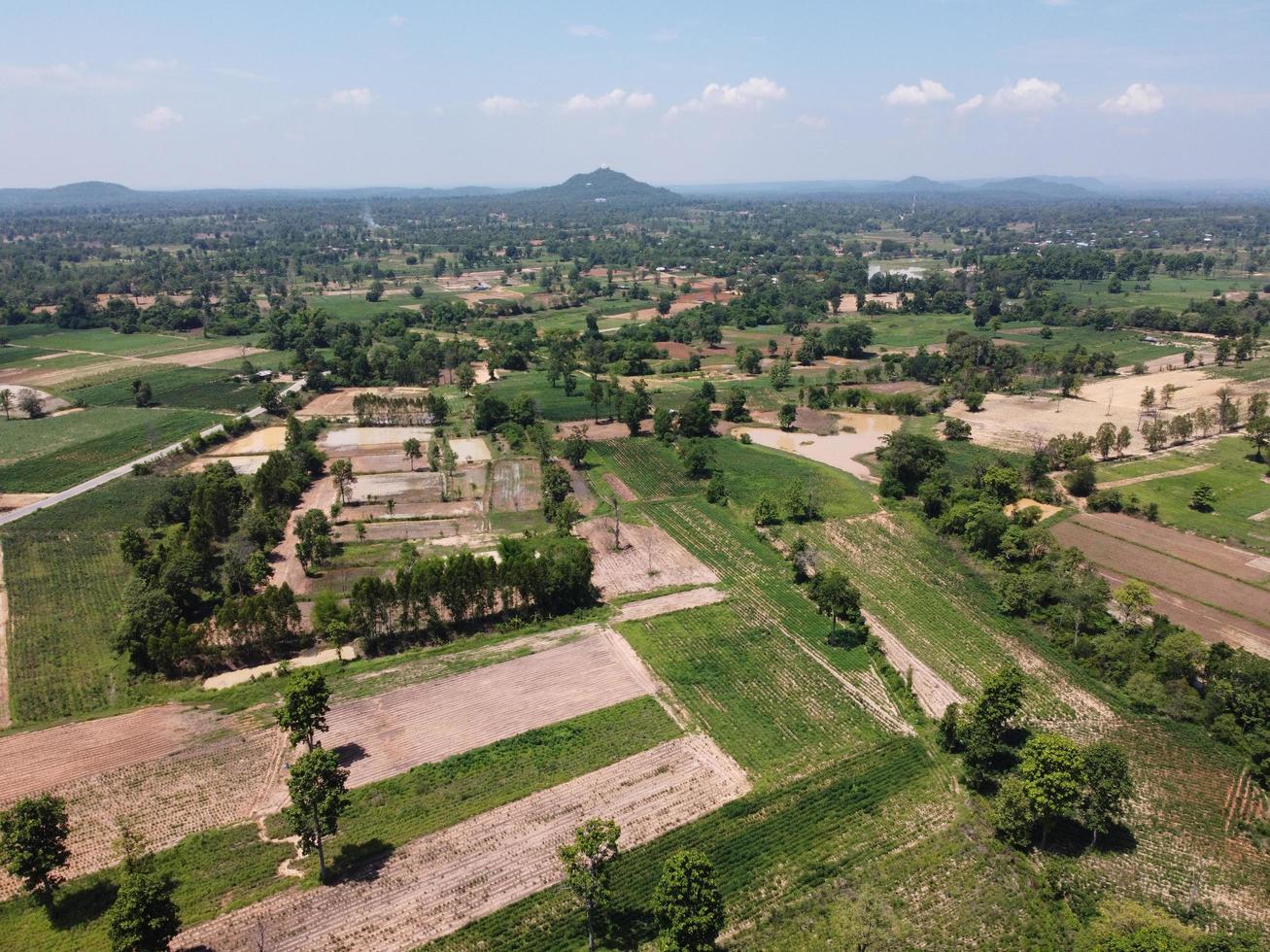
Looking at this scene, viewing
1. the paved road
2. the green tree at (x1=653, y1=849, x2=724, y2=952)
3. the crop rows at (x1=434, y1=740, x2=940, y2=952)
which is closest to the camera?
the green tree at (x1=653, y1=849, x2=724, y2=952)

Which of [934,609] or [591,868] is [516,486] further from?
[591,868]

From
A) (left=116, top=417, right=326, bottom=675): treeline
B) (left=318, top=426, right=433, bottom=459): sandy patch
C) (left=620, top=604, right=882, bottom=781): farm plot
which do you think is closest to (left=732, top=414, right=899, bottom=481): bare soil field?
(left=620, top=604, right=882, bottom=781): farm plot

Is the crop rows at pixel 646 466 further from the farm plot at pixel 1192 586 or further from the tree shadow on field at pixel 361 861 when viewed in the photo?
the tree shadow on field at pixel 361 861

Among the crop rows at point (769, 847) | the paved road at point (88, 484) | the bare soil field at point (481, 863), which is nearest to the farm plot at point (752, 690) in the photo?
the crop rows at point (769, 847)

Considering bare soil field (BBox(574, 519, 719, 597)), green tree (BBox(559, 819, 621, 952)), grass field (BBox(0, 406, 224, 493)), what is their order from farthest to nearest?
grass field (BBox(0, 406, 224, 493)), bare soil field (BBox(574, 519, 719, 597)), green tree (BBox(559, 819, 621, 952))

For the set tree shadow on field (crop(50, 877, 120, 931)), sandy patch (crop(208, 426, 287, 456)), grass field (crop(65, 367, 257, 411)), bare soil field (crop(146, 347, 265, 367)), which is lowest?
tree shadow on field (crop(50, 877, 120, 931))

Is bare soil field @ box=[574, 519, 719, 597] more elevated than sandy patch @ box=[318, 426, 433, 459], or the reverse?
sandy patch @ box=[318, 426, 433, 459]

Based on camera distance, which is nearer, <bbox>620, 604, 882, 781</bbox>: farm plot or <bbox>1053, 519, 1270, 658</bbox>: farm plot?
<bbox>620, 604, 882, 781</bbox>: farm plot

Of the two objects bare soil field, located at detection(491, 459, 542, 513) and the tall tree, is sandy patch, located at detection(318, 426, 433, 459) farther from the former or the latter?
the tall tree
